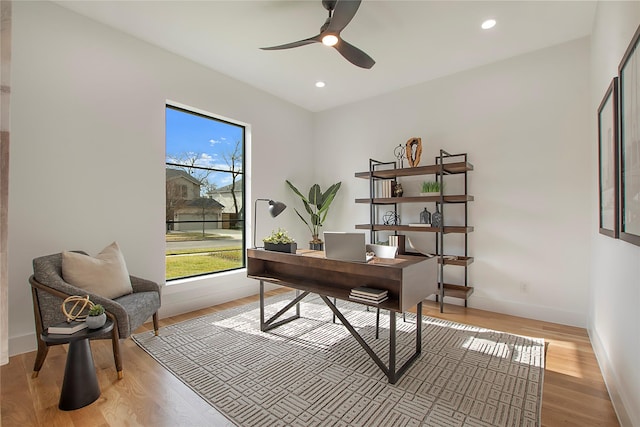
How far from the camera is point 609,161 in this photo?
201 centimetres

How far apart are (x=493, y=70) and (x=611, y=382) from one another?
10.9 feet

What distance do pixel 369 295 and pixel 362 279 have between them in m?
0.44

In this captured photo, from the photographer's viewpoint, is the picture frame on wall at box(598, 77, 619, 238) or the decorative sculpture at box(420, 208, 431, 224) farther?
the decorative sculpture at box(420, 208, 431, 224)

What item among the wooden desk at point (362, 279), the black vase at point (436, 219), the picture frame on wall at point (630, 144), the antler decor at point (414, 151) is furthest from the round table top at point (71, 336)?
the antler decor at point (414, 151)

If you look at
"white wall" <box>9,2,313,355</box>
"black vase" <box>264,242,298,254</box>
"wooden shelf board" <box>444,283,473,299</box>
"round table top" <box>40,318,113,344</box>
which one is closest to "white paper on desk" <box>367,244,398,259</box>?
"black vase" <box>264,242,298,254</box>

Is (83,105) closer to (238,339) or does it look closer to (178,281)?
(178,281)

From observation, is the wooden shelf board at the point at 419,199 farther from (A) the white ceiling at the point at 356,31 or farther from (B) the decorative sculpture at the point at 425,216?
(A) the white ceiling at the point at 356,31

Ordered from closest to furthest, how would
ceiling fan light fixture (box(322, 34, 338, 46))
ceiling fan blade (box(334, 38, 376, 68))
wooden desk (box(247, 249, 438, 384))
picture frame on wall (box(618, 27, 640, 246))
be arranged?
picture frame on wall (box(618, 27, 640, 246))
wooden desk (box(247, 249, 438, 384))
ceiling fan light fixture (box(322, 34, 338, 46))
ceiling fan blade (box(334, 38, 376, 68))

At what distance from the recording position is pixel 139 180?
327 cm

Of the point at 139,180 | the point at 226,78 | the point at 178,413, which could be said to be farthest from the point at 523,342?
the point at 226,78

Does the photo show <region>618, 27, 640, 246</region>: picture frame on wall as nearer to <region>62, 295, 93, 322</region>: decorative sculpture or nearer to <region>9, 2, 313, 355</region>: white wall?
→ <region>62, 295, 93, 322</region>: decorative sculpture

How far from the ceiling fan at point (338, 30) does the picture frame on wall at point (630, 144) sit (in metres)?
1.57

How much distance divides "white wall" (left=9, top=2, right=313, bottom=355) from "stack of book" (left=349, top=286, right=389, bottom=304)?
2.36 meters

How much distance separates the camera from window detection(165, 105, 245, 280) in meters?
3.84
